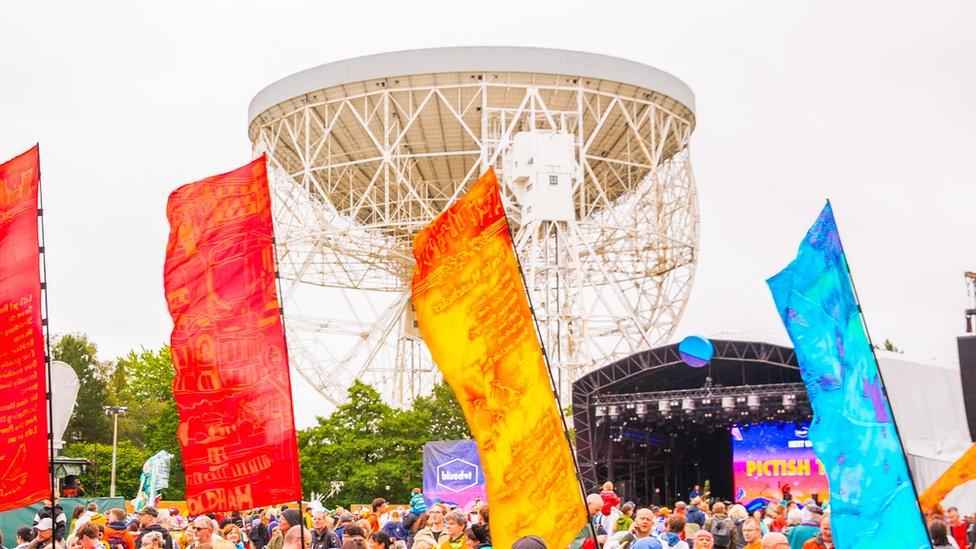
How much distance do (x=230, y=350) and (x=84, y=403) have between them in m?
90.0

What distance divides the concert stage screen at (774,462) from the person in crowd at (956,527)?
2815 cm

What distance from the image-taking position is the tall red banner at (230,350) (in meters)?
9.85

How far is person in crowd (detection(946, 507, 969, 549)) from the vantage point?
15.7m

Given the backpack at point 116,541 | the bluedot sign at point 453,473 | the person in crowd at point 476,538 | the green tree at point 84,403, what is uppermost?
the green tree at point 84,403

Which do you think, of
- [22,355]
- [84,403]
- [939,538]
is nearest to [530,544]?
[22,355]

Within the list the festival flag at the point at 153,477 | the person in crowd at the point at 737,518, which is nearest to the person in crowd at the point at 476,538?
the person in crowd at the point at 737,518

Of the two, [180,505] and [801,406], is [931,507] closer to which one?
[801,406]

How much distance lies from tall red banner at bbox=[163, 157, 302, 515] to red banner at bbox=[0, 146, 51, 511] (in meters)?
1.32

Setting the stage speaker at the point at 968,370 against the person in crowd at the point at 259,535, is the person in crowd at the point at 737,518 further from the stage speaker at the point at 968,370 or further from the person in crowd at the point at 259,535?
the stage speaker at the point at 968,370

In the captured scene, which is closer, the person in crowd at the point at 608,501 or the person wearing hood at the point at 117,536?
the person wearing hood at the point at 117,536

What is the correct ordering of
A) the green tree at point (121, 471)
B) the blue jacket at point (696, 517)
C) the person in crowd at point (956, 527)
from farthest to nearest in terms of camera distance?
the green tree at point (121, 471) < the blue jacket at point (696, 517) < the person in crowd at point (956, 527)

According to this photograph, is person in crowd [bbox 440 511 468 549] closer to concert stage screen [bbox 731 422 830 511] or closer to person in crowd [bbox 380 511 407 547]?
person in crowd [bbox 380 511 407 547]

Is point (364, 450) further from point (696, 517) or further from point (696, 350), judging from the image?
point (696, 517)

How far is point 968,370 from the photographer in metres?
29.9
